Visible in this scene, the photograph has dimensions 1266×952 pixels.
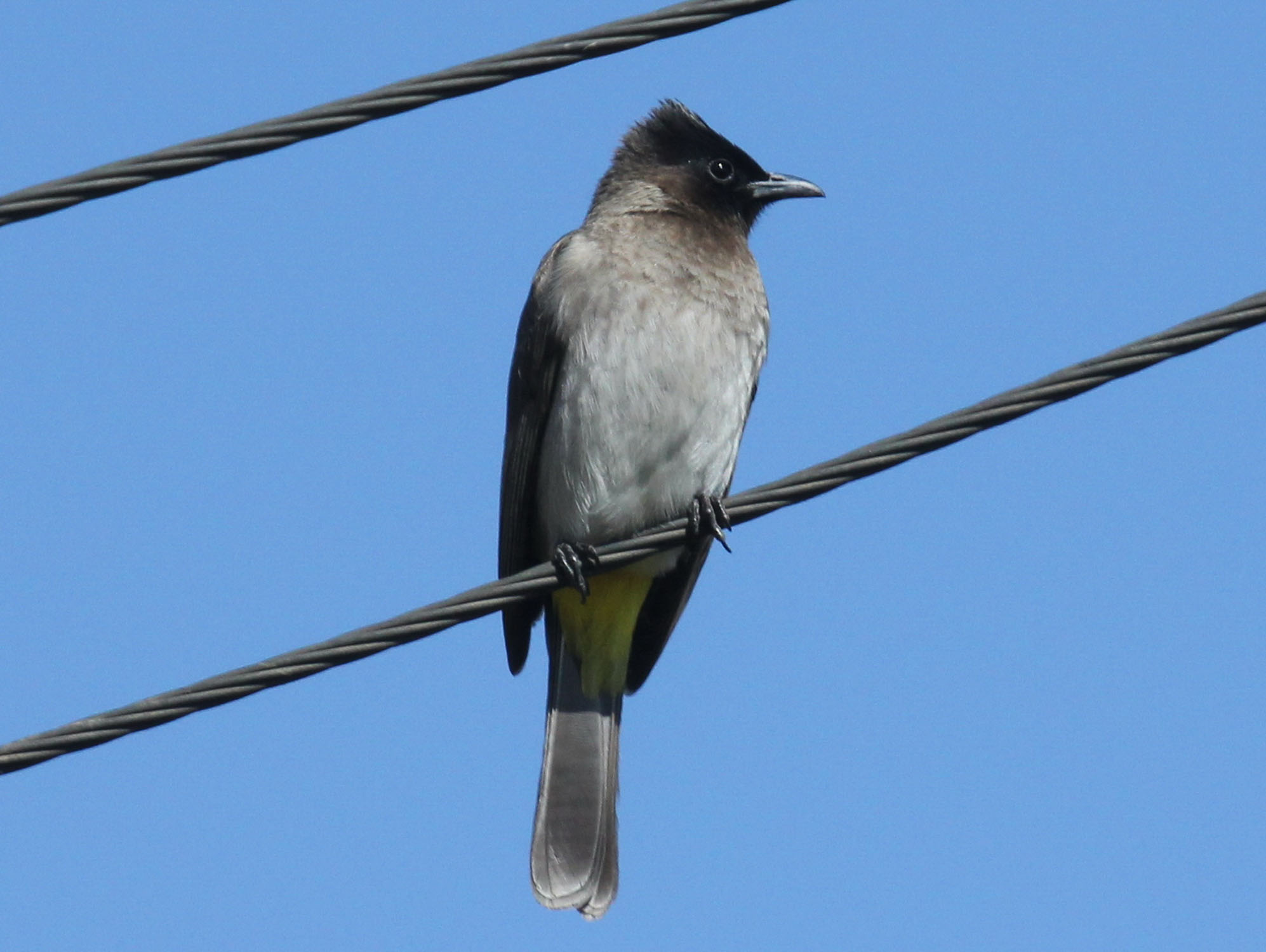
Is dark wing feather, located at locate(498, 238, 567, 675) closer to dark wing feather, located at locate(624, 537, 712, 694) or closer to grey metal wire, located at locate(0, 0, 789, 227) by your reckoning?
dark wing feather, located at locate(624, 537, 712, 694)

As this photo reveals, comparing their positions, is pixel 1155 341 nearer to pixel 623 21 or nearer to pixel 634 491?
pixel 623 21

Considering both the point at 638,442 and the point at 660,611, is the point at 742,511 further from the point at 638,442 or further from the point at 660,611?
the point at 660,611

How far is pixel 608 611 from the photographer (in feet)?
21.4

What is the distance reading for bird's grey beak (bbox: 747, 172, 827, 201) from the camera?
281 inches

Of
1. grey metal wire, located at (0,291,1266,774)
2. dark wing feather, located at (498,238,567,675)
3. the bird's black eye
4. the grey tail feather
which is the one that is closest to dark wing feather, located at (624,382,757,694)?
the grey tail feather

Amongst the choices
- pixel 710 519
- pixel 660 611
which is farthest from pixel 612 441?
pixel 660 611

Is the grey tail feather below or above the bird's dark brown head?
below

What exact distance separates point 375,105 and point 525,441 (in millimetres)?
2668

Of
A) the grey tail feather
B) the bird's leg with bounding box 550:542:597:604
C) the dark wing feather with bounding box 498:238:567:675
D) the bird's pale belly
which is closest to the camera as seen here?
the bird's leg with bounding box 550:542:597:604

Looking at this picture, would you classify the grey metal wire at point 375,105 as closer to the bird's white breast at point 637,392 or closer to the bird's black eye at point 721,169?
the bird's white breast at point 637,392

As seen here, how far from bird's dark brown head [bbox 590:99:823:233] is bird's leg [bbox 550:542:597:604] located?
1991 mm

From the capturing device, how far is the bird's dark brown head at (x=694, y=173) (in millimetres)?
7027

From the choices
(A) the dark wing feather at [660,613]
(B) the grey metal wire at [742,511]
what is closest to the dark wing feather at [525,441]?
(A) the dark wing feather at [660,613]

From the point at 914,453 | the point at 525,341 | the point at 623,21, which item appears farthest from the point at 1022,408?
the point at 525,341
